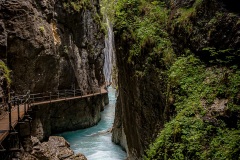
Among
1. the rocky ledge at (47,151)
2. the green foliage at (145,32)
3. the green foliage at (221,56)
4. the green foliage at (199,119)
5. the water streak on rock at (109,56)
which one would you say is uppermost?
the water streak on rock at (109,56)

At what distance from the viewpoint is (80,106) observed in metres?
25.4

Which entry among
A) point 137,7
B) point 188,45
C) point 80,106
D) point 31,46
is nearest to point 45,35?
point 31,46

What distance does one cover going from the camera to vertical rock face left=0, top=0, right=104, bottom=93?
57.9 feet

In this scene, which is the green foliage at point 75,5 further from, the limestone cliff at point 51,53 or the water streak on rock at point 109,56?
the water streak on rock at point 109,56

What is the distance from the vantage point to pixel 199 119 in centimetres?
641

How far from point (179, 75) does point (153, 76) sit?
1.30 meters

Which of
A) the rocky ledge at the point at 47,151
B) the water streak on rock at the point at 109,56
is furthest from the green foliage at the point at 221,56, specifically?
the water streak on rock at the point at 109,56

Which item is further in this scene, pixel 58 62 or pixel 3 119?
pixel 58 62

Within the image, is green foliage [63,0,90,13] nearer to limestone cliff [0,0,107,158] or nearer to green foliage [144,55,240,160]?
limestone cliff [0,0,107,158]

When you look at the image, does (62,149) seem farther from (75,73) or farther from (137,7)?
(75,73)

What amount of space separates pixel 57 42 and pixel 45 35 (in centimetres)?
216

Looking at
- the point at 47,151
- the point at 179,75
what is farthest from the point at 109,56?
the point at 179,75

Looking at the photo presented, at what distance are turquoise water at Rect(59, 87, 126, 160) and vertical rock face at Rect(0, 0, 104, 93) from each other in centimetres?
436

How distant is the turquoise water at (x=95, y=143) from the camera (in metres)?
17.5
